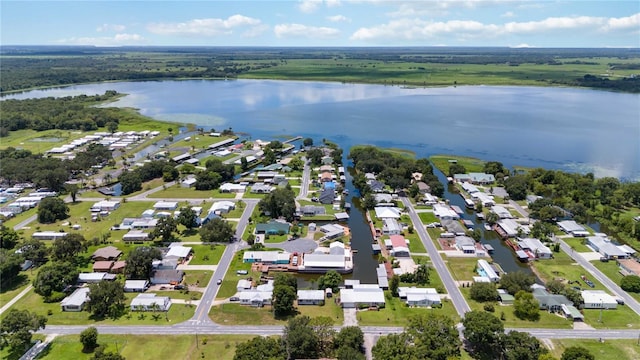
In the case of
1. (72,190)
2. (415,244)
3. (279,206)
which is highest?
(72,190)

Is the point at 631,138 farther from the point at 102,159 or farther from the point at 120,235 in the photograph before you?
the point at 102,159

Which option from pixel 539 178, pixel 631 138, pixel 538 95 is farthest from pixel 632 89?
pixel 539 178

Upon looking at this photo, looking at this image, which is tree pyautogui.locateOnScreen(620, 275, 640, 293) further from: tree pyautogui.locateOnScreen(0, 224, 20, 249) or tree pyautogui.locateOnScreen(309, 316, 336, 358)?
tree pyautogui.locateOnScreen(0, 224, 20, 249)

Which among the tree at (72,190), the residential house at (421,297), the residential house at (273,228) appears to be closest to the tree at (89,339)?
the residential house at (273,228)

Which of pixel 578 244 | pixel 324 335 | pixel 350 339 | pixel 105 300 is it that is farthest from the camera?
pixel 578 244

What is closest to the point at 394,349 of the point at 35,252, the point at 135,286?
the point at 135,286

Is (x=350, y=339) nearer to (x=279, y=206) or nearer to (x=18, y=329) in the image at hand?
(x=18, y=329)

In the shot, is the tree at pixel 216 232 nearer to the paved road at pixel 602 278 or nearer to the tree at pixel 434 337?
the tree at pixel 434 337
